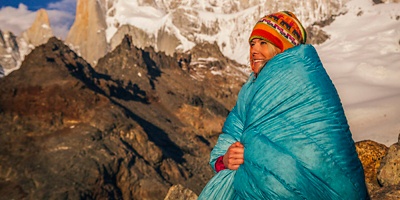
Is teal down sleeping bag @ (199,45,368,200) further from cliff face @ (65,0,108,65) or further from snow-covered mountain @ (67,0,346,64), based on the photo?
cliff face @ (65,0,108,65)

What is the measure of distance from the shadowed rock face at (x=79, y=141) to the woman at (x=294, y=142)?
33.3 meters

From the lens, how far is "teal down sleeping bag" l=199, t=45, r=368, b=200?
2.12 m

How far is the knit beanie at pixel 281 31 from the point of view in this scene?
2.68 metres

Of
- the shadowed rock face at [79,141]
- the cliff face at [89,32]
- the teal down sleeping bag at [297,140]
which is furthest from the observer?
the cliff face at [89,32]

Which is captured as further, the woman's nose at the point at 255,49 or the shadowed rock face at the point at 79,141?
the shadowed rock face at the point at 79,141

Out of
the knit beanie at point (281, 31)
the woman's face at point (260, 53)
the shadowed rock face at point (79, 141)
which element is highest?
the knit beanie at point (281, 31)

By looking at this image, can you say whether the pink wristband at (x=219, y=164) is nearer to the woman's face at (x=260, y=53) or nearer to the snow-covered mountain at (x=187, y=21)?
the woman's face at (x=260, y=53)

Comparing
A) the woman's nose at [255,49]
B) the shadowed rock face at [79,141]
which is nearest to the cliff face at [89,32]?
the shadowed rock face at [79,141]

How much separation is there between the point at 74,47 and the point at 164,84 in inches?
3970

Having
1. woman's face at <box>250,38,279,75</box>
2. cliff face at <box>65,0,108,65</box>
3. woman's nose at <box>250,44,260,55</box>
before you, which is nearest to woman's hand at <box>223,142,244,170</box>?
woman's face at <box>250,38,279,75</box>

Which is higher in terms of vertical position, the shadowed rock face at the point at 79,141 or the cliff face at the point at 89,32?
the shadowed rock face at the point at 79,141

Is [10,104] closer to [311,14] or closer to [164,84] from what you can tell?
[164,84]

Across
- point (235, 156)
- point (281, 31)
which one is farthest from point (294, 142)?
point (281, 31)

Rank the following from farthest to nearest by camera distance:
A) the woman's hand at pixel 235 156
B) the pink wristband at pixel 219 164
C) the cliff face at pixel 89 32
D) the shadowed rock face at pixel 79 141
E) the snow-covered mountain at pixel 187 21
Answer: the cliff face at pixel 89 32, the snow-covered mountain at pixel 187 21, the shadowed rock face at pixel 79 141, the pink wristband at pixel 219 164, the woman's hand at pixel 235 156
